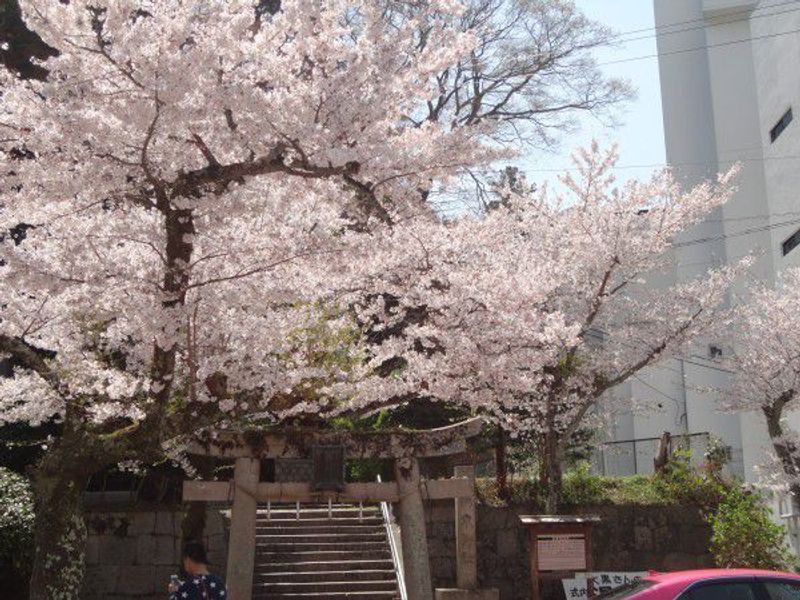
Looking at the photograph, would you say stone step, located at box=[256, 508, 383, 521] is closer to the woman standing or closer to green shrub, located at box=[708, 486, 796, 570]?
Result: green shrub, located at box=[708, 486, 796, 570]

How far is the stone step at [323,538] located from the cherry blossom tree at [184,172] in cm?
533

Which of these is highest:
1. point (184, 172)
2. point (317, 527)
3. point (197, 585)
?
point (184, 172)

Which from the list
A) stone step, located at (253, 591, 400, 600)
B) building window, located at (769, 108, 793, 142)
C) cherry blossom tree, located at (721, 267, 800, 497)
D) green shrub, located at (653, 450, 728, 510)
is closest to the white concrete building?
building window, located at (769, 108, 793, 142)

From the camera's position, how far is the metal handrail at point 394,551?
1249cm

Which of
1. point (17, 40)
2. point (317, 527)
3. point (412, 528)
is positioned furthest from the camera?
point (317, 527)

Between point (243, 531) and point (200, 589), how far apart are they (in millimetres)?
3409

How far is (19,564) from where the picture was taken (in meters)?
11.8

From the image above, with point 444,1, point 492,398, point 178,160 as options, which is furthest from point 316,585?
point 444,1

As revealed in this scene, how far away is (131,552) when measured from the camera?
1304 cm

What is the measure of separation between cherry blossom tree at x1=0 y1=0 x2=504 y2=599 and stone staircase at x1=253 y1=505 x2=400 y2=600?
15.1ft

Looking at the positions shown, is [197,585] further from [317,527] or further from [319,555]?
[317,527]

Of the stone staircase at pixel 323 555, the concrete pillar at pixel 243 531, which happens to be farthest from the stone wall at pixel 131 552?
the concrete pillar at pixel 243 531

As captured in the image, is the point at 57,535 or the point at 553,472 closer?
the point at 57,535

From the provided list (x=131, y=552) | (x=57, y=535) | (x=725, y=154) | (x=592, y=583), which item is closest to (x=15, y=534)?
(x=131, y=552)
